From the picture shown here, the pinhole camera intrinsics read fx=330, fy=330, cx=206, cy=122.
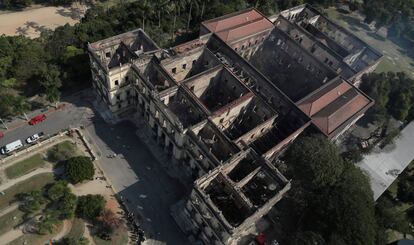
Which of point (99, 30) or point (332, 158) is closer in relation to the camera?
point (332, 158)

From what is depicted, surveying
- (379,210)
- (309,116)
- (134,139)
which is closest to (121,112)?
(134,139)

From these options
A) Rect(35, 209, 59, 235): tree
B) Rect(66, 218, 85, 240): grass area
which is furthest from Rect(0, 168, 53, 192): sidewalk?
Rect(66, 218, 85, 240): grass area

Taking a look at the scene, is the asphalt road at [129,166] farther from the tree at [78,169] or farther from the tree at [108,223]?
the tree at [78,169]

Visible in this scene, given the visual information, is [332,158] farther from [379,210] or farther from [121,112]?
[121,112]

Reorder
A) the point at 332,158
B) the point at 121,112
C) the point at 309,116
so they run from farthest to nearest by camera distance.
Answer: the point at 121,112 → the point at 309,116 → the point at 332,158

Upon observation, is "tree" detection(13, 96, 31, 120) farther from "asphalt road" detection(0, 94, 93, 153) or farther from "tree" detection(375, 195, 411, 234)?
"tree" detection(375, 195, 411, 234)

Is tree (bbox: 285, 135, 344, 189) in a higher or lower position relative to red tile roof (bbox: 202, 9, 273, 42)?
lower
